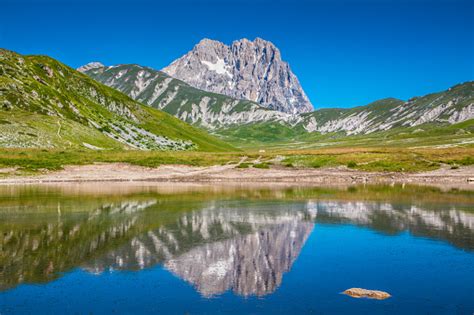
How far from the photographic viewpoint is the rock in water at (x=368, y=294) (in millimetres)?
19250

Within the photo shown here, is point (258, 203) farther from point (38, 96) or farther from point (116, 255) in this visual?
point (38, 96)

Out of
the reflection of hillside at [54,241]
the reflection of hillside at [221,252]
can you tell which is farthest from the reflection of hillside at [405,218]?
the reflection of hillside at [54,241]

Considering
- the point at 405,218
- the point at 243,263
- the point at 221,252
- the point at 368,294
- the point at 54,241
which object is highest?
the point at 405,218

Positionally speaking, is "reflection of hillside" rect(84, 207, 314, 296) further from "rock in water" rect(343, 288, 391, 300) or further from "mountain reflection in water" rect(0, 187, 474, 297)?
"rock in water" rect(343, 288, 391, 300)

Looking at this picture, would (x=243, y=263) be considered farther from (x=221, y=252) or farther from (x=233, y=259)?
(x=221, y=252)

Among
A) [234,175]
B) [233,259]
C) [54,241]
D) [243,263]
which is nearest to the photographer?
[243,263]

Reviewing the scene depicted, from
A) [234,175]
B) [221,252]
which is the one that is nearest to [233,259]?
[221,252]

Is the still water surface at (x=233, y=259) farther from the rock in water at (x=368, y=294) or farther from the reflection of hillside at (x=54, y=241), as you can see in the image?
the rock in water at (x=368, y=294)

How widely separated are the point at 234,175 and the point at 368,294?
8140 centimetres

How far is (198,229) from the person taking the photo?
35.1 metres

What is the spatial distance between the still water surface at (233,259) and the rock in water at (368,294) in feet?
1.41

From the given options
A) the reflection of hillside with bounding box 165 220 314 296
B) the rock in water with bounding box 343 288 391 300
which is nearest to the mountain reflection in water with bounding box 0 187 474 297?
the reflection of hillside with bounding box 165 220 314 296

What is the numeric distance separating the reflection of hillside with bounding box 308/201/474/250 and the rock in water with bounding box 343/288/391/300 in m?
12.3

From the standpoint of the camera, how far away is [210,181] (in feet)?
298
